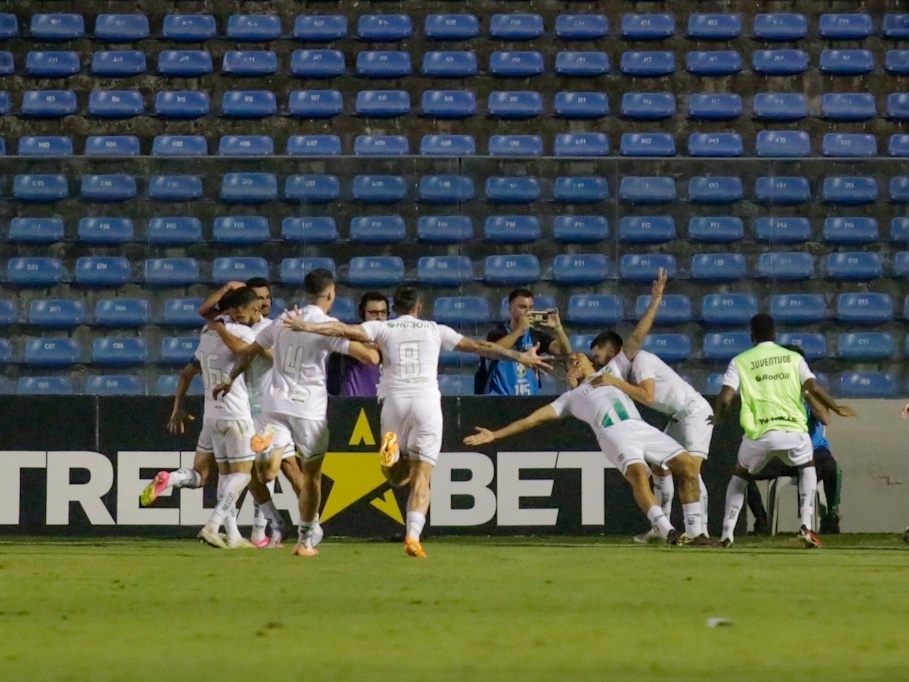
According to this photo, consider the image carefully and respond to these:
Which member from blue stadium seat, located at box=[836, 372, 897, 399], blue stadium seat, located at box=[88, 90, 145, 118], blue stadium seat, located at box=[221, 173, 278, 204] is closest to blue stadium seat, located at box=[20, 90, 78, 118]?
blue stadium seat, located at box=[88, 90, 145, 118]

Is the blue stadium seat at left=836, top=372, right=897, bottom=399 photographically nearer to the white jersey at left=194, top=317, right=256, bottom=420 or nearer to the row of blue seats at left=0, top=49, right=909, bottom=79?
the white jersey at left=194, top=317, right=256, bottom=420

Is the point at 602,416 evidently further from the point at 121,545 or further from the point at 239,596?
the point at 239,596

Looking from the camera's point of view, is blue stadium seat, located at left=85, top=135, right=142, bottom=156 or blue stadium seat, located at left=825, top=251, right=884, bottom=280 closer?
blue stadium seat, located at left=825, top=251, right=884, bottom=280

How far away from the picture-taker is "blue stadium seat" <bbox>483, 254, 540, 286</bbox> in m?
16.3

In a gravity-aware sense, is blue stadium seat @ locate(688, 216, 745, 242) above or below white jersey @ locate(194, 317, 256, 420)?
above

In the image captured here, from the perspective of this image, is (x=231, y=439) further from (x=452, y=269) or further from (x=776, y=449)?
(x=776, y=449)

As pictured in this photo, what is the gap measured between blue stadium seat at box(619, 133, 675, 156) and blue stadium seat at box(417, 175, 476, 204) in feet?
16.3

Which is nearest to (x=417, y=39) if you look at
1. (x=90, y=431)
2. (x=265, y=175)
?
(x=265, y=175)

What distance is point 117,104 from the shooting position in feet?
70.5

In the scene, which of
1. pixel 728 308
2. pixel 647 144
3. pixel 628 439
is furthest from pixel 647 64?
pixel 628 439

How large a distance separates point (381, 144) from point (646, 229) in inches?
208

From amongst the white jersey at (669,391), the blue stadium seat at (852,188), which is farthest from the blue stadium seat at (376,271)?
the blue stadium seat at (852,188)

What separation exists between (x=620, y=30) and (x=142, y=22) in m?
6.07

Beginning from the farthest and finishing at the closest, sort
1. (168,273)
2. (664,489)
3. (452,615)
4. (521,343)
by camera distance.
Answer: (168,273) → (521,343) → (664,489) → (452,615)
